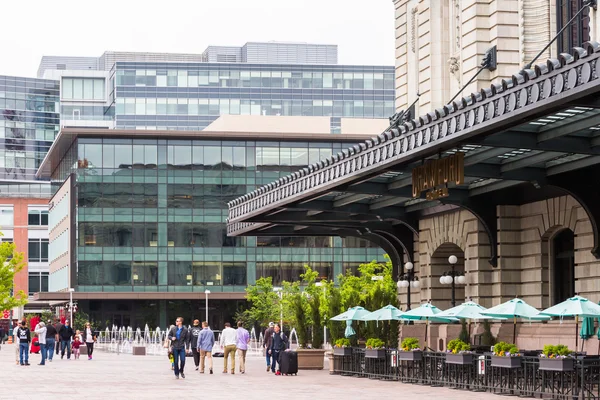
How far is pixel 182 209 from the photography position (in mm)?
99500

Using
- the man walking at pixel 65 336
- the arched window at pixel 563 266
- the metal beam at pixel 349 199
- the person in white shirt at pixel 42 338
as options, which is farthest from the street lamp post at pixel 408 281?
the man walking at pixel 65 336

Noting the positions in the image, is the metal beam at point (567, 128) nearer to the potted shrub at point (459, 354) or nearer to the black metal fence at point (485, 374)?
the black metal fence at point (485, 374)

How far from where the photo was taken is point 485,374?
28062mm

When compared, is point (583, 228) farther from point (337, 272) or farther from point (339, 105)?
point (339, 105)

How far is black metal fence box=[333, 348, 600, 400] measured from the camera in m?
24.7

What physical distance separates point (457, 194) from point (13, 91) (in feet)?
518

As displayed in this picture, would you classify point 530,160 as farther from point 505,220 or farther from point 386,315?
point 386,315

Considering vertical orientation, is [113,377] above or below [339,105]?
below

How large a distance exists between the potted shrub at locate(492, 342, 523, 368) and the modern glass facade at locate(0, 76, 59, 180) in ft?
533

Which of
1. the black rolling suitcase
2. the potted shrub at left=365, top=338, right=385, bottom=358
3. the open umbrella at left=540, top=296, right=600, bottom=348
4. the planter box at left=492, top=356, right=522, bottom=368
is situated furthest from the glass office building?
the open umbrella at left=540, top=296, right=600, bottom=348

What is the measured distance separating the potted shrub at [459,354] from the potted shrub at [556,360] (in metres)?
3.65

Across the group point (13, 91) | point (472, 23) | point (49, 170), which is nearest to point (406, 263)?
point (472, 23)

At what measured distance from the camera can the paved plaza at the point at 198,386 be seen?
26703 millimetres

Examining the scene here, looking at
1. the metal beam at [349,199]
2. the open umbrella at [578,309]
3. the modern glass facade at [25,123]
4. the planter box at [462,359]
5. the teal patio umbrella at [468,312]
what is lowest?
the planter box at [462,359]
